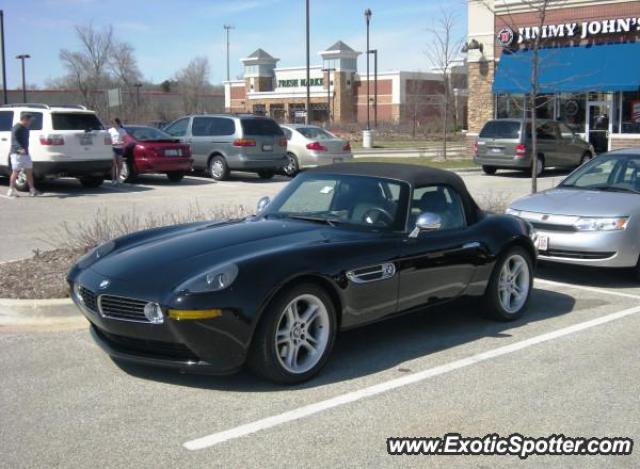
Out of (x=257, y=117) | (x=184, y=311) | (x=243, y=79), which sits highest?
(x=243, y=79)

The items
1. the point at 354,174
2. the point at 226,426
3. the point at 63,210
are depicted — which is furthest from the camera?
the point at 63,210

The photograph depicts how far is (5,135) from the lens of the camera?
16.8m

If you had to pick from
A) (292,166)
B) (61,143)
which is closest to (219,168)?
(292,166)

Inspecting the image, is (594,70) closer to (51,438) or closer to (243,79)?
(51,438)

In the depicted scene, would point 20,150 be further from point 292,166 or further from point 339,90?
point 339,90

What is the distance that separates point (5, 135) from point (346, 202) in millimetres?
13113

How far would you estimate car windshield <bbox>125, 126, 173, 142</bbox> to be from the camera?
18.9 metres

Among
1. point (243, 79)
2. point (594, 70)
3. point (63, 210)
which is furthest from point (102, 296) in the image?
point (243, 79)

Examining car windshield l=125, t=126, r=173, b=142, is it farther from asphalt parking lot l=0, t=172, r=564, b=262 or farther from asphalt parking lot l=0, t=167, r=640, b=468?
asphalt parking lot l=0, t=167, r=640, b=468

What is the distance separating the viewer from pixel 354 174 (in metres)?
6.23

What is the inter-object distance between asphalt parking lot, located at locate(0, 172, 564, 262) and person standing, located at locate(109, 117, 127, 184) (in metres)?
0.33

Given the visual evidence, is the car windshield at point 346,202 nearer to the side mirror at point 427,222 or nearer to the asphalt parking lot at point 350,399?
the side mirror at point 427,222

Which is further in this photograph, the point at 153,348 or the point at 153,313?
the point at 153,348

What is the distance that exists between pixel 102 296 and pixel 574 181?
22.7 ft
